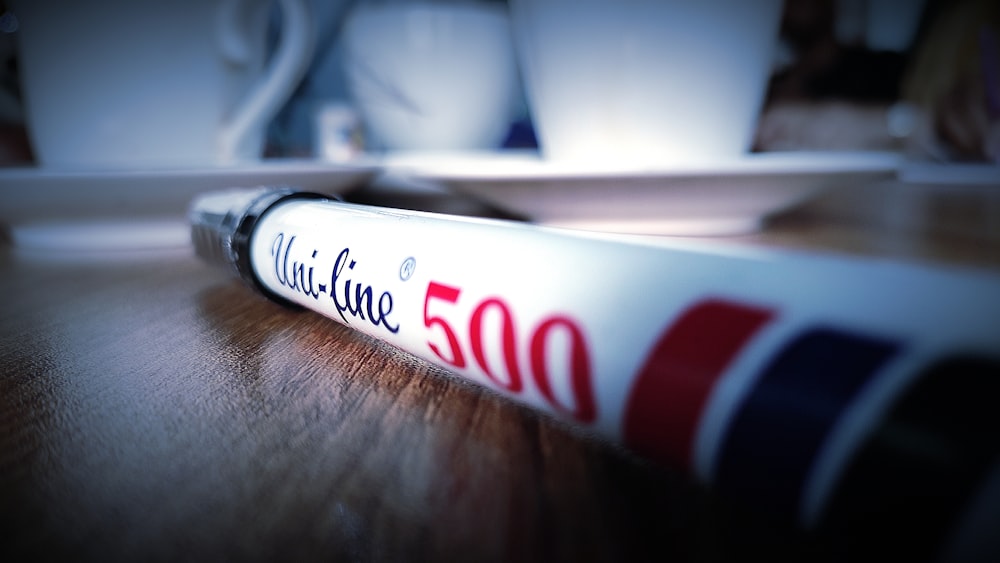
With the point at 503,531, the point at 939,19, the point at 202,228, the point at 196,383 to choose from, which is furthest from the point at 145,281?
the point at 939,19

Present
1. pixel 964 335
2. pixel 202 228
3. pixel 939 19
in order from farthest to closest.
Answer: pixel 939 19, pixel 202 228, pixel 964 335

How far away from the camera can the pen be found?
0.08m

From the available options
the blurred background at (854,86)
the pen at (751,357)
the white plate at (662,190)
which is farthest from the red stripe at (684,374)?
the blurred background at (854,86)

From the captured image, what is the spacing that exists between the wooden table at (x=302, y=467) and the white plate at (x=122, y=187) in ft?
0.42

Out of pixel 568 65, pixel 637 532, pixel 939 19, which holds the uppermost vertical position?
pixel 939 19

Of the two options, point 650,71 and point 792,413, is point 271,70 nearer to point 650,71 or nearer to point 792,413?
point 650,71

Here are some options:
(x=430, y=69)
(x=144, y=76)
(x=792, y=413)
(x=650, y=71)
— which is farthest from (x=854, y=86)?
(x=792, y=413)

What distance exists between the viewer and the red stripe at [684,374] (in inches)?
3.9

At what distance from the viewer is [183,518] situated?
0.34 ft

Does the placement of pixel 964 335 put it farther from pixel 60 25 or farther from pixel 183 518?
pixel 60 25

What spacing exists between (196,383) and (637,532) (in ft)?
0.41

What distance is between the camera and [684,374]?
10 cm

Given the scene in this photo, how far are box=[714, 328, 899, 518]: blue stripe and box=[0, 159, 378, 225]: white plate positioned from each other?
254 millimetres

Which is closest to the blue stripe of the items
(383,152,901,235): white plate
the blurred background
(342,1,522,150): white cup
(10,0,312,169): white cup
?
(383,152,901,235): white plate
